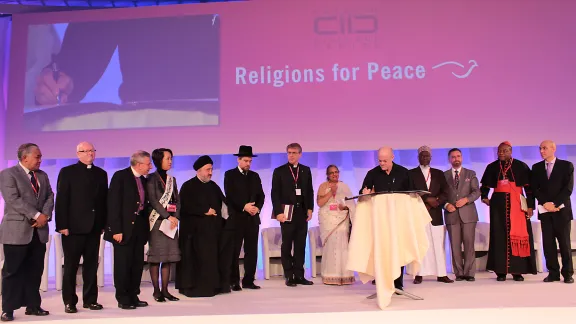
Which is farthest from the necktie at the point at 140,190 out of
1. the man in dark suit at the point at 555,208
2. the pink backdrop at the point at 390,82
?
the man in dark suit at the point at 555,208

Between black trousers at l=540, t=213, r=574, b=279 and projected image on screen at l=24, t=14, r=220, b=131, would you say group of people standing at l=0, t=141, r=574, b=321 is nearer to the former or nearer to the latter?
black trousers at l=540, t=213, r=574, b=279

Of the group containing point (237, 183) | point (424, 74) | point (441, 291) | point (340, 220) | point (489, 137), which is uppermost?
point (424, 74)

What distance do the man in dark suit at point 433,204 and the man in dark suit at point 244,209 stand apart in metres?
1.69

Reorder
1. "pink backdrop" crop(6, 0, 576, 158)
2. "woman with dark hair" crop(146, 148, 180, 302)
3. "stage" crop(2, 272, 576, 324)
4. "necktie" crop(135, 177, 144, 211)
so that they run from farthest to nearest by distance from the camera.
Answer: "pink backdrop" crop(6, 0, 576, 158) → "woman with dark hair" crop(146, 148, 180, 302) → "necktie" crop(135, 177, 144, 211) → "stage" crop(2, 272, 576, 324)

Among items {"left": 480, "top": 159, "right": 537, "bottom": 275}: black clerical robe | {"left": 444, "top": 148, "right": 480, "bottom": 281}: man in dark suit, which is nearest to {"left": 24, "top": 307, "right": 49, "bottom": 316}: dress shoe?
{"left": 444, "top": 148, "right": 480, "bottom": 281}: man in dark suit

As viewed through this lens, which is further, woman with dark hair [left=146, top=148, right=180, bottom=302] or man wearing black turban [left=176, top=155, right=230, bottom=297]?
man wearing black turban [left=176, top=155, right=230, bottom=297]

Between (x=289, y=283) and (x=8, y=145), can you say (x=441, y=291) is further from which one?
(x=8, y=145)

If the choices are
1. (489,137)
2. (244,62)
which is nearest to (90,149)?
(244,62)

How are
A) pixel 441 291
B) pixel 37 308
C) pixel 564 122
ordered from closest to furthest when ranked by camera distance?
pixel 37 308, pixel 441 291, pixel 564 122

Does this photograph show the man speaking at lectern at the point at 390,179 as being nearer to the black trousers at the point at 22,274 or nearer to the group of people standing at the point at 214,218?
the group of people standing at the point at 214,218

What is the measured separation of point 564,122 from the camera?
6.92m

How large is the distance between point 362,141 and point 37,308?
4.21 metres

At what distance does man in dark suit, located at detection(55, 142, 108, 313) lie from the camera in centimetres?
437

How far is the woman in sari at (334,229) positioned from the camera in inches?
235
